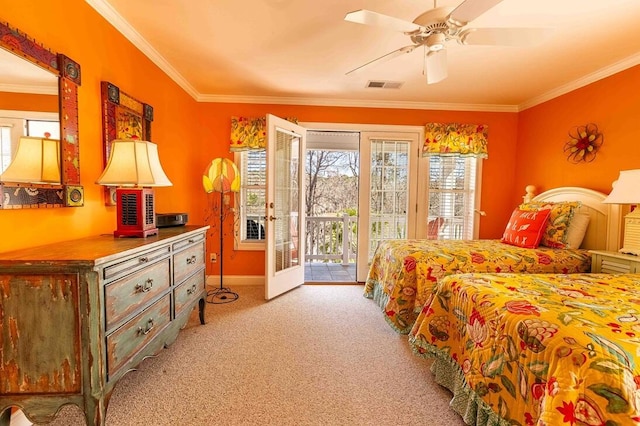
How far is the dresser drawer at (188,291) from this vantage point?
1.98 m

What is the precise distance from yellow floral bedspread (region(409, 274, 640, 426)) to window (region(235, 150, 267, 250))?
8.16 ft

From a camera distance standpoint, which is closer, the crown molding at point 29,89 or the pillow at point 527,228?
the crown molding at point 29,89

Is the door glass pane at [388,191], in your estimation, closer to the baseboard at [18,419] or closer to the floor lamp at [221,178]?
the floor lamp at [221,178]

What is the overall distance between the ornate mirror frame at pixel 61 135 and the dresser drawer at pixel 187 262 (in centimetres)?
A: 66

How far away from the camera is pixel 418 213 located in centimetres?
388

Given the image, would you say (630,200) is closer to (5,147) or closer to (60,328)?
(60,328)

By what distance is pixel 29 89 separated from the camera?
1.41 meters

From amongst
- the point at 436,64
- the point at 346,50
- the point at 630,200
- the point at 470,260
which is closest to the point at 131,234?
the point at 346,50

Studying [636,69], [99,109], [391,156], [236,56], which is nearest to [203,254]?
[99,109]

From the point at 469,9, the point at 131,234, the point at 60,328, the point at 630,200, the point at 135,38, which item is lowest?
the point at 60,328

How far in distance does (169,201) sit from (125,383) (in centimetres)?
167

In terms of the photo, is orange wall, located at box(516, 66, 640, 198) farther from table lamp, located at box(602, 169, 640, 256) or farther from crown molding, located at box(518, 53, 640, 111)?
table lamp, located at box(602, 169, 640, 256)

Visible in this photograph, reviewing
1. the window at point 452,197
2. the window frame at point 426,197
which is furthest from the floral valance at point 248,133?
the window at point 452,197

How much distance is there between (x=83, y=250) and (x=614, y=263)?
3546mm
